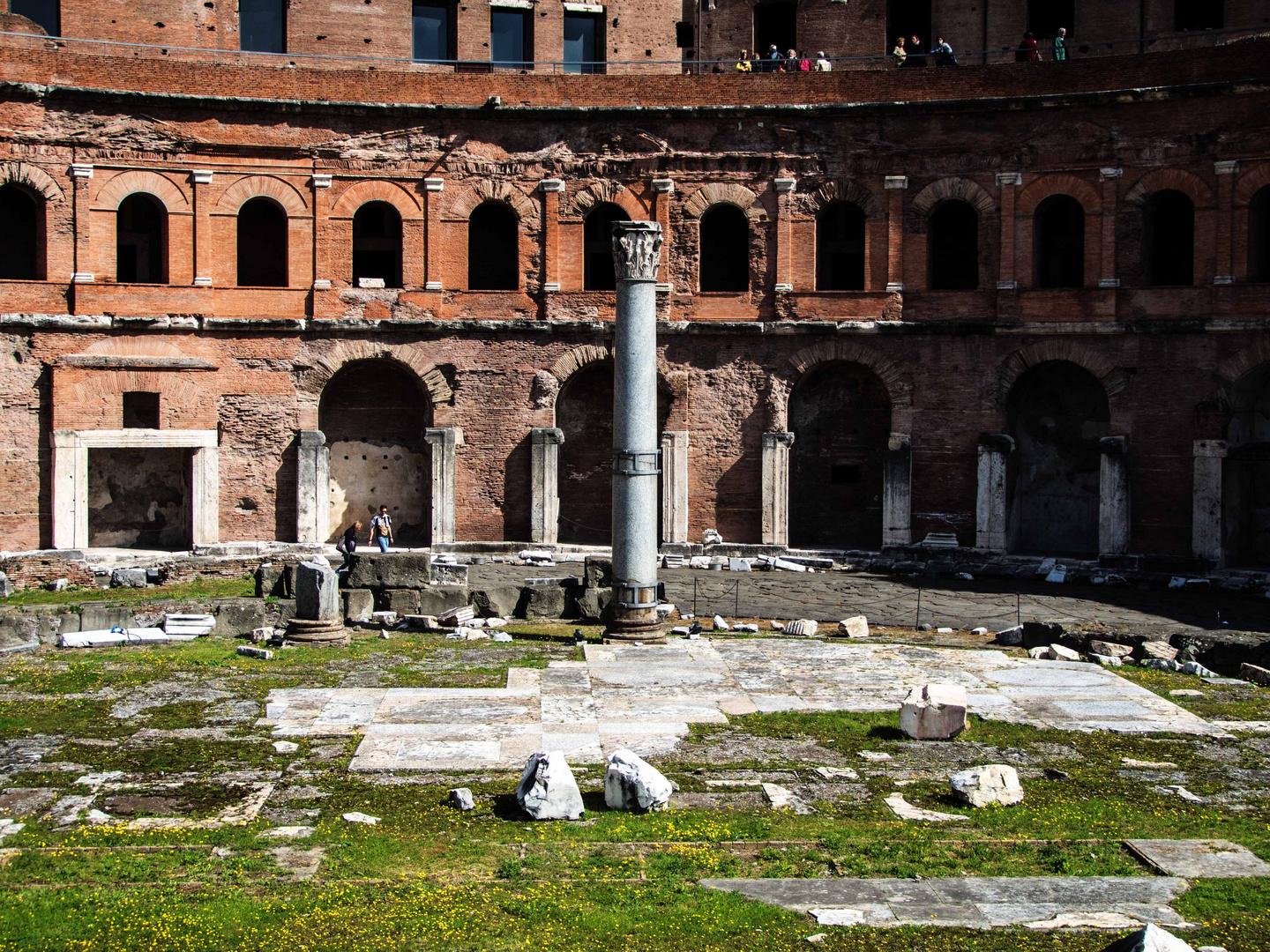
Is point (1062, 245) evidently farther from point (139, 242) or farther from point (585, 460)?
point (139, 242)

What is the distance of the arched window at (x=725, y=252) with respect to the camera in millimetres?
24688

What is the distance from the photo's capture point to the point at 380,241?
24516mm

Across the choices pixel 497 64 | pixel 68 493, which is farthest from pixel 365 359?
pixel 497 64

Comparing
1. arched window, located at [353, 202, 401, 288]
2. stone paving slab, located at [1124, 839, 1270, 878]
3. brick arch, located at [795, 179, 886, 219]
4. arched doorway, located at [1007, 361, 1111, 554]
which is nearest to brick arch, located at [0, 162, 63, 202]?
arched window, located at [353, 202, 401, 288]

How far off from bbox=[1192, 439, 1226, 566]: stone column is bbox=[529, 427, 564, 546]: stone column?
1042 centimetres

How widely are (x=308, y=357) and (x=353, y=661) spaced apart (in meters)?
10.1

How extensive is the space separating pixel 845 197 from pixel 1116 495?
6.80m

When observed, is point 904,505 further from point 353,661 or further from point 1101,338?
point 353,661

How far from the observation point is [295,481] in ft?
75.0

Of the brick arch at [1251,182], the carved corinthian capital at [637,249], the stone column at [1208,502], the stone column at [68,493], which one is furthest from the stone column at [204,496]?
the brick arch at [1251,182]

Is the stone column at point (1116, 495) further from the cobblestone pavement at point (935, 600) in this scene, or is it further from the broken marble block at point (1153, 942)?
the broken marble block at point (1153, 942)

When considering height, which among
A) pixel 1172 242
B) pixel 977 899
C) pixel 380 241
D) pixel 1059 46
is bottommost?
pixel 977 899

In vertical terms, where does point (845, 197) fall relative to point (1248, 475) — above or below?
above

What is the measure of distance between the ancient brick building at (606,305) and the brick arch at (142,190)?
0.15ft
